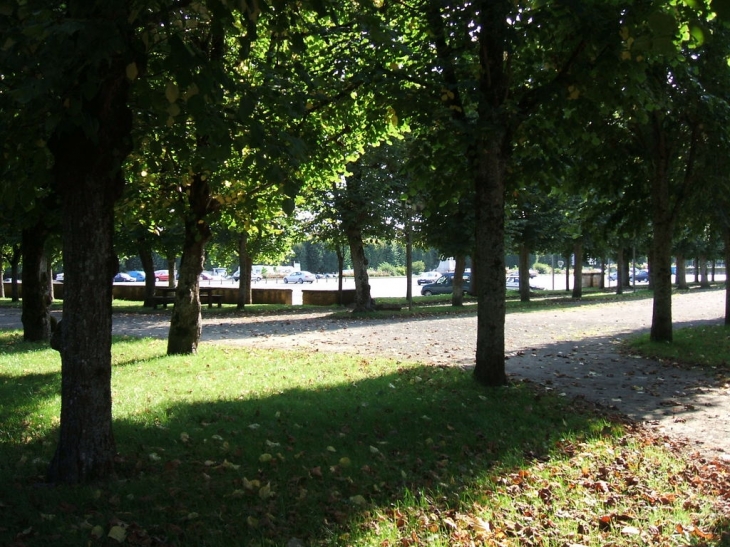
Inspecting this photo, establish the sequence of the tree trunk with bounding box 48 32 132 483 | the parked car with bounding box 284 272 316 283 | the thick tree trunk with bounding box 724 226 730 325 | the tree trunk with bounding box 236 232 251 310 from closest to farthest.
A: the tree trunk with bounding box 48 32 132 483 → the thick tree trunk with bounding box 724 226 730 325 → the tree trunk with bounding box 236 232 251 310 → the parked car with bounding box 284 272 316 283

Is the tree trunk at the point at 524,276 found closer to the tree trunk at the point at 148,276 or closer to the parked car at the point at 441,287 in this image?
the parked car at the point at 441,287


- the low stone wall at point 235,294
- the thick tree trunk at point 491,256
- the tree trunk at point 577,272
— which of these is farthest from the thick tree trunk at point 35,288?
the tree trunk at point 577,272

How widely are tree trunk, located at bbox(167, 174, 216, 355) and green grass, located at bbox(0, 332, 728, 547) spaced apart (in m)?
3.17

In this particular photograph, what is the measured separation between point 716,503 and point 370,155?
21069 millimetres

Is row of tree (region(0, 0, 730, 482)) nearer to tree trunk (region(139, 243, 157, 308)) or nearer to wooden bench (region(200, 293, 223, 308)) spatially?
tree trunk (region(139, 243, 157, 308))

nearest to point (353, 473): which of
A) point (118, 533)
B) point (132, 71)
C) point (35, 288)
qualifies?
point (118, 533)

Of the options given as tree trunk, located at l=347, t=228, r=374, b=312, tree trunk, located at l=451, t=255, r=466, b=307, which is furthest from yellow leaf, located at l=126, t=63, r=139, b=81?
tree trunk, located at l=451, t=255, r=466, b=307

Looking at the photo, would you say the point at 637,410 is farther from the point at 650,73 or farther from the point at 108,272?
the point at 108,272

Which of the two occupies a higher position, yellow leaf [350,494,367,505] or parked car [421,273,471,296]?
parked car [421,273,471,296]

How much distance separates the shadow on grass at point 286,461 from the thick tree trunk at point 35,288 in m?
6.36

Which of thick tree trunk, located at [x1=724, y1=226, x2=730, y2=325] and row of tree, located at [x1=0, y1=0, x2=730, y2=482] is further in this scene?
thick tree trunk, located at [x1=724, y1=226, x2=730, y2=325]

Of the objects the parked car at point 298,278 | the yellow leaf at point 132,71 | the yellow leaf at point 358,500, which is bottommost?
the yellow leaf at point 358,500

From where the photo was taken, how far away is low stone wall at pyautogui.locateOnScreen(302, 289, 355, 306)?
102 ft

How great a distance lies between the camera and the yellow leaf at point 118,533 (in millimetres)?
3824
